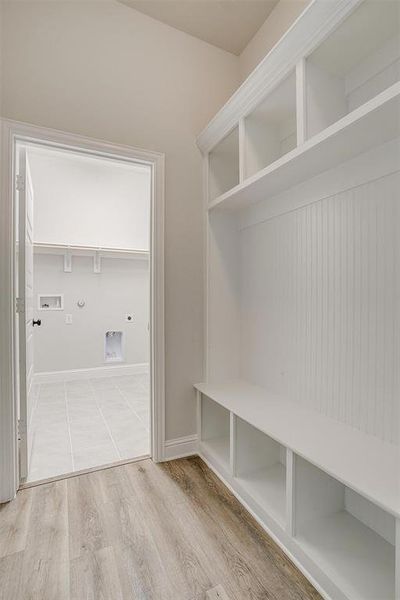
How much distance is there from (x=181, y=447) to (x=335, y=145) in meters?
2.15

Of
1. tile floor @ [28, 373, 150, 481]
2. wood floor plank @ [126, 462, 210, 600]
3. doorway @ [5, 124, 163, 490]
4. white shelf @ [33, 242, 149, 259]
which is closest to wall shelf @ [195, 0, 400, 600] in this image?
wood floor plank @ [126, 462, 210, 600]

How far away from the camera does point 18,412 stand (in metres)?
1.92

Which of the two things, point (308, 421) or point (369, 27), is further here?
point (308, 421)

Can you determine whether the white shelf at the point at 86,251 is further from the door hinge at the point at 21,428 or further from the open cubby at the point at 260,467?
the open cubby at the point at 260,467

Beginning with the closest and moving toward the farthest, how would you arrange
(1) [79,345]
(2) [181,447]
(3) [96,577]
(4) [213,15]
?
1. (3) [96,577]
2. (4) [213,15]
3. (2) [181,447]
4. (1) [79,345]

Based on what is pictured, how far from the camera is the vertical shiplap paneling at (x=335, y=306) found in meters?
1.34

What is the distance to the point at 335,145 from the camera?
1330mm

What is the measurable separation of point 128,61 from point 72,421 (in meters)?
3.04

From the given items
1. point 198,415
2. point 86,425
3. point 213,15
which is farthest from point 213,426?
point 213,15

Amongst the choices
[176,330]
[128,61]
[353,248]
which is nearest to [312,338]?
[353,248]

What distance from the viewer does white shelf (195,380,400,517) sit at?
1058 mm

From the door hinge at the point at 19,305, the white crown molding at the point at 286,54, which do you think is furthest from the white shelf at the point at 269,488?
the white crown molding at the point at 286,54

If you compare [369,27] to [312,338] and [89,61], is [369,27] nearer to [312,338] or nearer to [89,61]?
[312,338]

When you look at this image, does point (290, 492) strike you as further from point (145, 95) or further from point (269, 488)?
point (145, 95)
